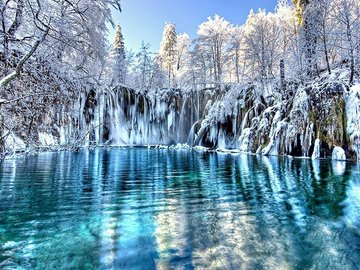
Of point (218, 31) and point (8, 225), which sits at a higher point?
point (218, 31)

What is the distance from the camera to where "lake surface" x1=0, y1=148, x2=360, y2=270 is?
107 inches

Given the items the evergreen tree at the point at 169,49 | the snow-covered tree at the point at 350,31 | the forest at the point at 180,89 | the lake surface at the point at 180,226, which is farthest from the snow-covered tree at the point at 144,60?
the lake surface at the point at 180,226

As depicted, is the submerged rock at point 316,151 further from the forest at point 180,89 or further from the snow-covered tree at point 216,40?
the snow-covered tree at point 216,40

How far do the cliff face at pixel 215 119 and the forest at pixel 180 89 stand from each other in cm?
7

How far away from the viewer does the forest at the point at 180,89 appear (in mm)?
4688

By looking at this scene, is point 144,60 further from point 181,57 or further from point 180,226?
point 180,226

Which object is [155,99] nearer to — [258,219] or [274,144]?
[274,144]

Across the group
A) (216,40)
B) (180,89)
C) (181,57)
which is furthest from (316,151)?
(181,57)

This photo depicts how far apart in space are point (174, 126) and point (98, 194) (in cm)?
2536

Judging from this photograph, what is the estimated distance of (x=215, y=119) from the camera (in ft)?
76.1

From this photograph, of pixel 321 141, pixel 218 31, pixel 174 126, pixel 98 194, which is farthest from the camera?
pixel 218 31

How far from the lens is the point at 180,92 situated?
1220 inches

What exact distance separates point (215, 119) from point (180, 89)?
9465 mm

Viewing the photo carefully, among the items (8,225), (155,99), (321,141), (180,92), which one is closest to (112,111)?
(155,99)
